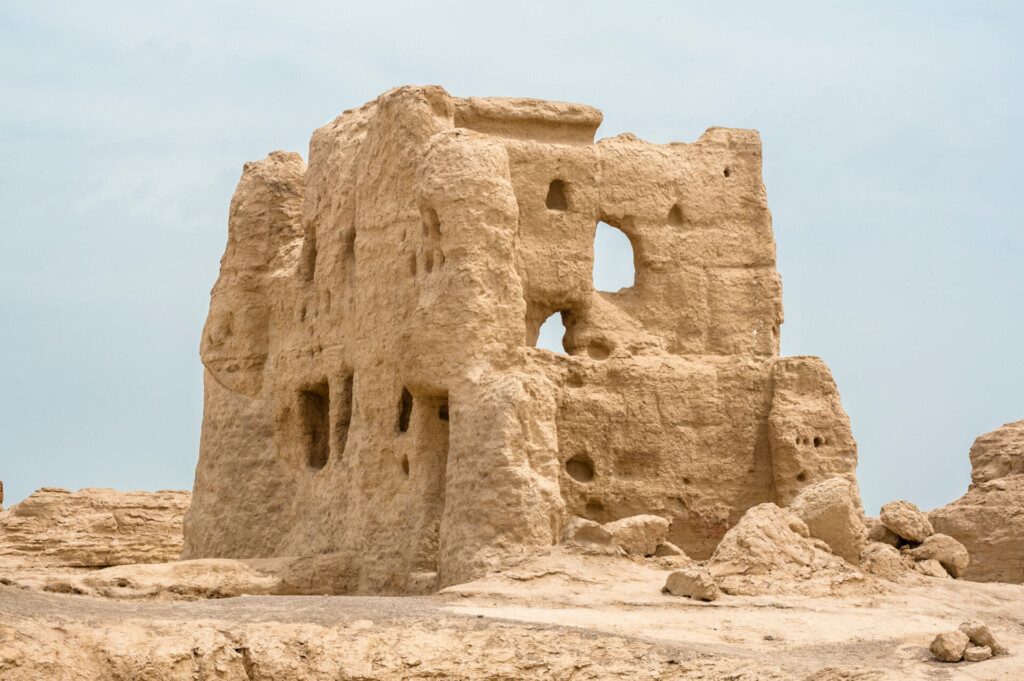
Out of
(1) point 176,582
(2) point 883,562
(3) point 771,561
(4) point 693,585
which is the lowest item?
(4) point 693,585

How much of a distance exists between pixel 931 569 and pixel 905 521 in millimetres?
945

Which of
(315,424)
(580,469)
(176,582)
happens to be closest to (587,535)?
(580,469)

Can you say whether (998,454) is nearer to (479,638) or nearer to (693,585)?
(693,585)

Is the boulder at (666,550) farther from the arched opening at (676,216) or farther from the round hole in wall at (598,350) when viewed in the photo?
the arched opening at (676,216)

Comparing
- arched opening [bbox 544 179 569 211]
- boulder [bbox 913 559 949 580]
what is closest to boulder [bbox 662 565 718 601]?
boulder [bbox 913 559 949 580]

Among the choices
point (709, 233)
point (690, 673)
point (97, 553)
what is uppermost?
point (709, 233)

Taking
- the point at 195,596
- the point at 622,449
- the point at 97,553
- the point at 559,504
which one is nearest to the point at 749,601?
the point at 559,504

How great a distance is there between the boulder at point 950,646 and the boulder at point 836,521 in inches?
169

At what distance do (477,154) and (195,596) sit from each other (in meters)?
5.60

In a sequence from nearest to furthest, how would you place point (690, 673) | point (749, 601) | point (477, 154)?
point (690, 673) < point (749, 601) < point (477, 154)

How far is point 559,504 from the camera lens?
1761 centimetres

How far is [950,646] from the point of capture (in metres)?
13.2

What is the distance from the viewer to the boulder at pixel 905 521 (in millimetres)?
19141

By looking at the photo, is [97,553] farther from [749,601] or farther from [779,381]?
[749,601]
